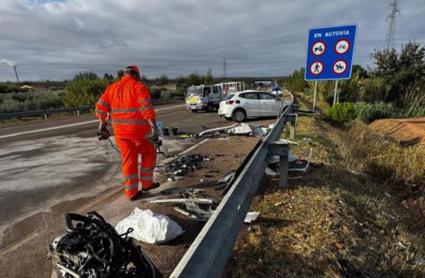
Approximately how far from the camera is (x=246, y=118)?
15617 mm

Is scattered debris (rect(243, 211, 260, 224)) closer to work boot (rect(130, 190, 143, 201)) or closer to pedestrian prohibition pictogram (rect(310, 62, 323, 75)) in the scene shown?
work boot (rect(130, 190, 143, 201))

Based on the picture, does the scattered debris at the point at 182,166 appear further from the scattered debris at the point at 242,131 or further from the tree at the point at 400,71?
the tree at the point at 400,71

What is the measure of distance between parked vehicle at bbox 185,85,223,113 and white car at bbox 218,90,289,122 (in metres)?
7.18

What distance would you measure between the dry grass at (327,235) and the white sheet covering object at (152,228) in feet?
2.47

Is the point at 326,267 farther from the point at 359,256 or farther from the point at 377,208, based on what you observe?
the point at 377,208

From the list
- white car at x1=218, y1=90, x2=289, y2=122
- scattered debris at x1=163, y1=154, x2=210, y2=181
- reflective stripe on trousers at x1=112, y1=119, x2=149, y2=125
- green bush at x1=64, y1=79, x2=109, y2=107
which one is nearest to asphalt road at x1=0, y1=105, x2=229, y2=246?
scattered debris at x1=163, y1=154, x2=210, y2=181

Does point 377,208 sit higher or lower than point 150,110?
lower

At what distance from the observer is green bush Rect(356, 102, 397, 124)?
14.1 meters

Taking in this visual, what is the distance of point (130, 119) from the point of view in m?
4.46

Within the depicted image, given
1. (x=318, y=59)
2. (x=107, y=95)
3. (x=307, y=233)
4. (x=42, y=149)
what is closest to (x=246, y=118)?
(x=318, y=59)

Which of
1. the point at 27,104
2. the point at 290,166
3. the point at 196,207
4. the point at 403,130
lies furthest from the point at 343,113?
the point at 27,104

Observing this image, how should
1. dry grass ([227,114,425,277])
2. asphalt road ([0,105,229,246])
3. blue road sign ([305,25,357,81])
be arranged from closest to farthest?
dry grass ([227,114,425,277]), asphalt road ([0,105,229,246]), blue road sign ([305,25,357,81])

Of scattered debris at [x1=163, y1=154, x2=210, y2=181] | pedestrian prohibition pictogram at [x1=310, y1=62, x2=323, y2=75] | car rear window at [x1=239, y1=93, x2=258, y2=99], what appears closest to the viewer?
scattered debris at [x1=163, y1=154, x2=210, y2=181]

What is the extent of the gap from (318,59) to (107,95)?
7.68m
